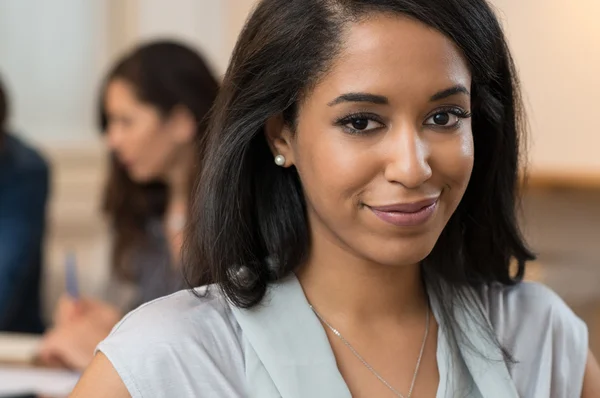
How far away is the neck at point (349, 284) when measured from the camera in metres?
1.19

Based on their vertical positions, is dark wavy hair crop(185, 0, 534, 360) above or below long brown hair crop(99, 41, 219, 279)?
above

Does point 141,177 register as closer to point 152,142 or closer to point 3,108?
point 152,142

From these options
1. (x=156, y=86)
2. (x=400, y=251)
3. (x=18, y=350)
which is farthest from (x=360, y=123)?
(x=156, y=86)

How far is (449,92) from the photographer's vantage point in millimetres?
1068

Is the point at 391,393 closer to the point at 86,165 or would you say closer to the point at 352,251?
the point at 352,251

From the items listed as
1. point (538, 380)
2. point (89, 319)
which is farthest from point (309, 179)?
point (89, 319)

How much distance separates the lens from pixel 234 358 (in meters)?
1.14

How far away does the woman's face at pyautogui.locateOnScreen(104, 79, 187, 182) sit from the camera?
2434 millimetres

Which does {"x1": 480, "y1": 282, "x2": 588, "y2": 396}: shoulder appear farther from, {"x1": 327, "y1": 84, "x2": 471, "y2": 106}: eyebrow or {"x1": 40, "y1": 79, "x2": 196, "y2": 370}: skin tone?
{"x1": 40, "y1": 79, "x2": 196, "y2": 370}: skin tone

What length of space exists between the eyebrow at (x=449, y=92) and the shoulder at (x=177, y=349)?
332 mm

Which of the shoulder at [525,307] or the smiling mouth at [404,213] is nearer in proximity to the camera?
the smiling mouth at [404,213]

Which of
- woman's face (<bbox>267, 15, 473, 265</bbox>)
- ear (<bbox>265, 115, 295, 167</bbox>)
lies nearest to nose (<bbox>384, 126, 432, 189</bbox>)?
woman's face (<bbox>267, 15, 473, 265</bbox>)

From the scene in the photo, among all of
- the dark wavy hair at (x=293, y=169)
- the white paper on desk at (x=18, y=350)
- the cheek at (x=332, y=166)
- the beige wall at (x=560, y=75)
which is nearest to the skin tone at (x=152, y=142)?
the white paper on desk at (x=18, y=350)

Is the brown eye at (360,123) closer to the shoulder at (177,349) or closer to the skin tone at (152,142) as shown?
the shoulder at (177,349)
